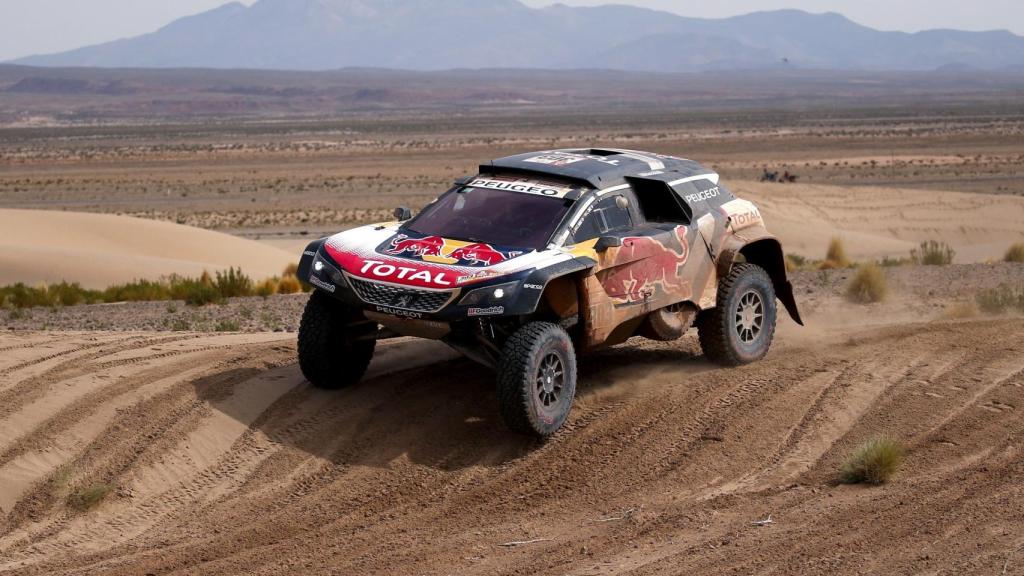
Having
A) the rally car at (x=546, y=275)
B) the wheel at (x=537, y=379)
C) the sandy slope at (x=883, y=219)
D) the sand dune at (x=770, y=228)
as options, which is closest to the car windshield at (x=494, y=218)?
the rally car at (x=546, y=275)

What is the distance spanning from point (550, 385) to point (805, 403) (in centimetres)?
217

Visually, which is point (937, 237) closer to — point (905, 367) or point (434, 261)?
point (905, 367)

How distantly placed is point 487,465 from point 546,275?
1.37 m

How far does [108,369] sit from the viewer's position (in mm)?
10039

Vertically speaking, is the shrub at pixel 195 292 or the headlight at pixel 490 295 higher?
the headlight at pixel 490 295

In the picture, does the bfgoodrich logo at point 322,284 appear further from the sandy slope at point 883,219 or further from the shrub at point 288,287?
the sandy slope at point 883,219

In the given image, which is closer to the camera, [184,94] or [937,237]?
[937,237]

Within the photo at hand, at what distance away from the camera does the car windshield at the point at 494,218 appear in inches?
369

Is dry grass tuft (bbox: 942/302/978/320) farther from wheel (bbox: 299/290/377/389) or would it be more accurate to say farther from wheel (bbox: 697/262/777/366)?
wheel (bbox: 299/290/377/389)

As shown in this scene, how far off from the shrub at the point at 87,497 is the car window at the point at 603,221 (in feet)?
12.3

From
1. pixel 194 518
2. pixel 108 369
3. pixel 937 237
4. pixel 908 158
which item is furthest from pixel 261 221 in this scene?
pixel 908 158

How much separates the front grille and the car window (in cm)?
131

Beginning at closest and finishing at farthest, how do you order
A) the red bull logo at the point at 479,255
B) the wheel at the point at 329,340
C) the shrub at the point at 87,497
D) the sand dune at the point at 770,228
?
the shrub at the point at 87,497 → the red bull logo at the point at 479,255 → the wheel at the point at 329,340 → the sand dune at the point at 770,228

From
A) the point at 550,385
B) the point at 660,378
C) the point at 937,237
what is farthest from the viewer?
the point at 937,237
